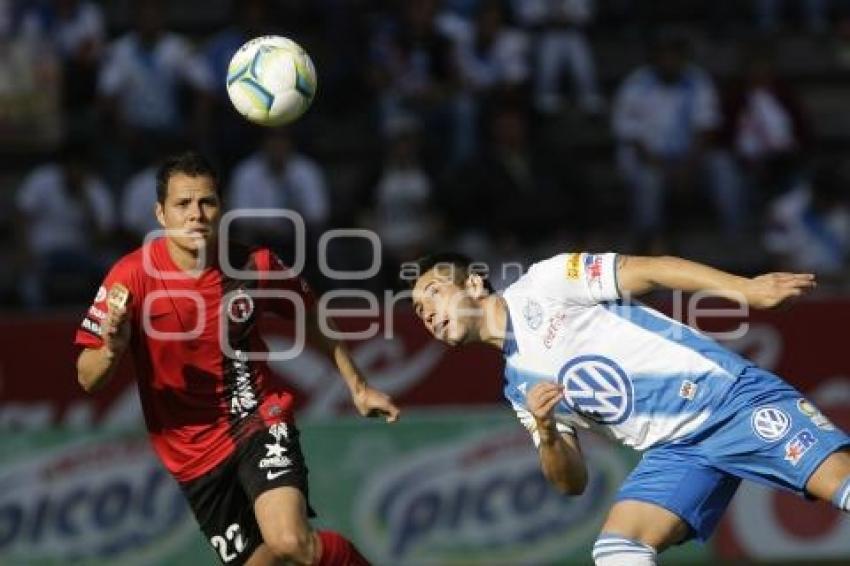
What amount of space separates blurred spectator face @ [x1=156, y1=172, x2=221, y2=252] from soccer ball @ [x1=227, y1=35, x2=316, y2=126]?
101 cm

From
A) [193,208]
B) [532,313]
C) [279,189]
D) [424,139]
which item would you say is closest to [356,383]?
[532,313]

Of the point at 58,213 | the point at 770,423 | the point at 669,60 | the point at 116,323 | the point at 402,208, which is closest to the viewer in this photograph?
the point at 116,323

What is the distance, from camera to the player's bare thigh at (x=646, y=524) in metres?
7.35

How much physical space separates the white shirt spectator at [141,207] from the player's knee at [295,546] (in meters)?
6.46

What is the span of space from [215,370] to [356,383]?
59cm

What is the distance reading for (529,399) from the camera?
271 inches

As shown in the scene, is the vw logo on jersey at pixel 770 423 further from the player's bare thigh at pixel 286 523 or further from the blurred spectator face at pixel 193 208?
the blurred spectator face at pixel 193 208

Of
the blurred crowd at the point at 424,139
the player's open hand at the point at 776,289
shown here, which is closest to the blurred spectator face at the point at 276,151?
the blurred crowd at the point at 424,139

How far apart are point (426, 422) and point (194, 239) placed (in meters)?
4.50

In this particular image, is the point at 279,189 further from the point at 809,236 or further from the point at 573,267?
the point at 573,267

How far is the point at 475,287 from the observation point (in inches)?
297

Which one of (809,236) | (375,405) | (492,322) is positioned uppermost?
(492,322)

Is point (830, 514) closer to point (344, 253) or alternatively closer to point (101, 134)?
point (344, 253)

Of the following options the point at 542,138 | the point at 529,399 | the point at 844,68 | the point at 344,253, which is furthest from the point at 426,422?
the point at 844,68
